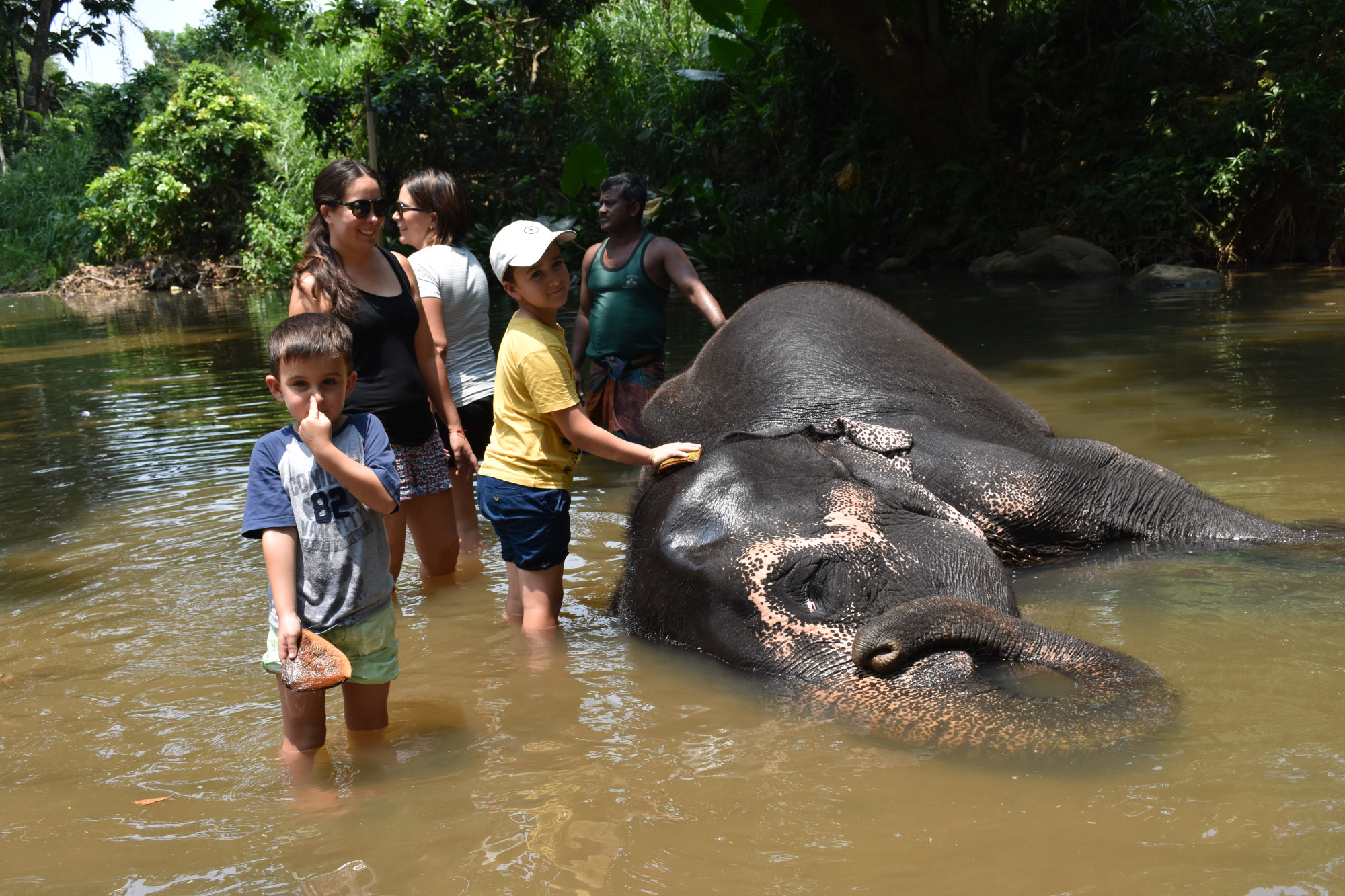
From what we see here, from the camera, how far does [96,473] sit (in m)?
7.09

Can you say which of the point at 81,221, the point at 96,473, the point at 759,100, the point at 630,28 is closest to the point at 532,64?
the point at 630,28

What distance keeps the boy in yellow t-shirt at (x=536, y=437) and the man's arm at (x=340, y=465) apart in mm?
857

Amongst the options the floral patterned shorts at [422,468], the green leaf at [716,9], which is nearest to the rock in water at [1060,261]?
the green leaf at [716,9]

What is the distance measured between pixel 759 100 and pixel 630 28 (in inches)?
264

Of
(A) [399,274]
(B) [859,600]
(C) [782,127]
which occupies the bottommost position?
(B) [859,600]

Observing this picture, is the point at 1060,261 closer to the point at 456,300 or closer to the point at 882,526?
the point at 456,300

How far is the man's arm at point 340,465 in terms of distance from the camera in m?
2.68

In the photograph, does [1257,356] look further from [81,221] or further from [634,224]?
[81,221]

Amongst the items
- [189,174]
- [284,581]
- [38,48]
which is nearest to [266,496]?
[284,581]

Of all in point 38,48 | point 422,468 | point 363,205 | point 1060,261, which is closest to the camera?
point 363,205

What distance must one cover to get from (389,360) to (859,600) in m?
1.87

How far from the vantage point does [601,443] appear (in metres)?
3.59

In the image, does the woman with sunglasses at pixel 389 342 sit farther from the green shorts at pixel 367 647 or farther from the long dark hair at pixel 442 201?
the green shorts at pixel 367 647

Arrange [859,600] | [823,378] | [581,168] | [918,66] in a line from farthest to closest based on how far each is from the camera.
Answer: [581,168]
[918,66]
[823,378]
[859,600]
